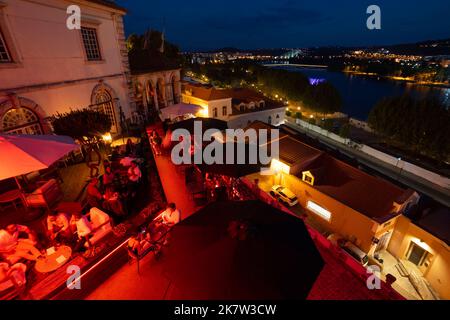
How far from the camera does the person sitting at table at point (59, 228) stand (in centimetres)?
618

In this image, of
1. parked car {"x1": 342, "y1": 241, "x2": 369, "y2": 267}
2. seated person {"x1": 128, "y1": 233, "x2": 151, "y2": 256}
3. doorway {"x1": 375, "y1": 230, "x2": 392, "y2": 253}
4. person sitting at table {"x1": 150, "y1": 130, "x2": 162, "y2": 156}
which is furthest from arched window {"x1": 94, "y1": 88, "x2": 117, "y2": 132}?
doorway {"x1": 375, "y1": 230, "x2": 392, "y2": 253}

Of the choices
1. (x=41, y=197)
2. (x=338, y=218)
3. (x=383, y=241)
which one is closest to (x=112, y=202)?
(x=41, y=197)

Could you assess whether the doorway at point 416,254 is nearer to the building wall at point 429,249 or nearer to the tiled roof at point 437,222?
the building wall at point 429,249

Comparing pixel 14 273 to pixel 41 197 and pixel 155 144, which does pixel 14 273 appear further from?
pixel 155 144

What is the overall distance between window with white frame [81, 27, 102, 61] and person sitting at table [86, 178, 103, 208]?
10909 millimetres

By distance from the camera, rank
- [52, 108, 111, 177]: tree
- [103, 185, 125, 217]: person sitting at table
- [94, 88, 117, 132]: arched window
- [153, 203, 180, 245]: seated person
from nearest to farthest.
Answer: [153, 203, 180, 245]: seated person < [103, 185, 125, 217]: person sitting at table < [52, 108, 111, 177]: tree < [94, 88, 117, 132]: arched window

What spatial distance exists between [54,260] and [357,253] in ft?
61.5

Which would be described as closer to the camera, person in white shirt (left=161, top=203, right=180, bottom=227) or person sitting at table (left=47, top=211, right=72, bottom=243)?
person sitting at table (left=47, top=211, right=72, bottom=243)

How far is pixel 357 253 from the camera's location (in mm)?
16688

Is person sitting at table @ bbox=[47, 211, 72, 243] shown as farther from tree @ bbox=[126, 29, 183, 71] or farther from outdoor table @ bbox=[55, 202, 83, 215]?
tree @ bbox=[126, 29, 183, 71]

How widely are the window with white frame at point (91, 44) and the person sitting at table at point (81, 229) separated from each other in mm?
12505

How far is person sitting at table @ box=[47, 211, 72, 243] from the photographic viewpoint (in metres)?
6.18

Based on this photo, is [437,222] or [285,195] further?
[285,195]
